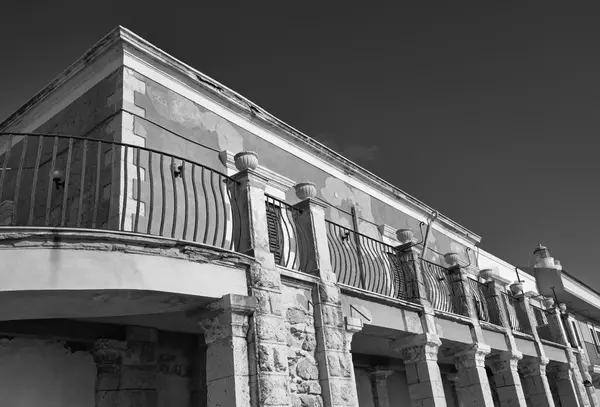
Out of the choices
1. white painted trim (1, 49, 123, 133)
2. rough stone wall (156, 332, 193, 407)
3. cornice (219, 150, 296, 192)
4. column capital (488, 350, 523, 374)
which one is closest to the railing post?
column capital (488, 350, 523, 374)

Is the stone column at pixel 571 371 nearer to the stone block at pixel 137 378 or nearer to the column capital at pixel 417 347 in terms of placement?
the column capital at pixel 417 347

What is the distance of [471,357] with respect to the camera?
366 inches

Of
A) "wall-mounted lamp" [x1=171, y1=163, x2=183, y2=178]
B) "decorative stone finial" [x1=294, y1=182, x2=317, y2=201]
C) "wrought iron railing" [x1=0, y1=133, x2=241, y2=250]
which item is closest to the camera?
"wall-mounted lamp" [x1=171, y1=163, x2=183, y2=178]

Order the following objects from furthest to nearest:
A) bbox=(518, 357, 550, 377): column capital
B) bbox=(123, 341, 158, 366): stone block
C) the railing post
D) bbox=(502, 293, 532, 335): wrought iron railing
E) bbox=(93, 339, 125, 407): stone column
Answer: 1. bbox=(518, 357, 550, 377): column capital
2. bbox=(502, 293, 532, 335): wrought iron railing
3. the railing post
4. bbox=(123, 341, 158, 366): stone block
5. bbox=(93, 339, 125, 407): stone column

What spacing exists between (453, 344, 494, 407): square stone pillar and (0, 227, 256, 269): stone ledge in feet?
19.4

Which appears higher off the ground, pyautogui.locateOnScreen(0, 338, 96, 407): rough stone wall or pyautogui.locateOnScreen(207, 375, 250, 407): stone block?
pyautogui.locateOnScreen(0, 338, 96, 407): rough stone wall

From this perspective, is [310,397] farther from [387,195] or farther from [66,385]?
[387,195]

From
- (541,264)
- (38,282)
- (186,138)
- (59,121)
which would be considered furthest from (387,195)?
(541,264)

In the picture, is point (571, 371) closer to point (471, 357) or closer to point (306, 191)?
point (471, 357)

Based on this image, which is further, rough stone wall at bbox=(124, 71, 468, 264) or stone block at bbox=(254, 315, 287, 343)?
rough stone wall at bbox=(124, 71, 468, 264)

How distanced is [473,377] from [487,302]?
2.41m

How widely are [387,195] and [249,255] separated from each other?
26.2 feet

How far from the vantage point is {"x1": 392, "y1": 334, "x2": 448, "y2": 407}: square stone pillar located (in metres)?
7.78

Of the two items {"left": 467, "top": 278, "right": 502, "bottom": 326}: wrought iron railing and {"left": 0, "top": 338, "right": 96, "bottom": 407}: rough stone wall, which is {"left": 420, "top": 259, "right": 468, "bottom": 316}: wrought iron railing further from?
{"left": 0, "top": 338, "right": 96, "bottom": 407}: rough stone wall
